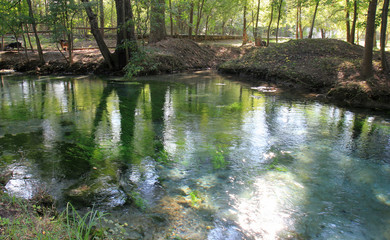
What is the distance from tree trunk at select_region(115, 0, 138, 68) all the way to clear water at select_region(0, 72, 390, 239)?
20.3 feet

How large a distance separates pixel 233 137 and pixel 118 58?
44.8 feet

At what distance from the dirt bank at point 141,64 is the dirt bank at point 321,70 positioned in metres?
2.91

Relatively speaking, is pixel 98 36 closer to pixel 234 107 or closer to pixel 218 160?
pixel 234 107

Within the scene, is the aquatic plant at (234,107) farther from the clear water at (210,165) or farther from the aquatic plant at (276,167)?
the aquatic plant at (276,167)

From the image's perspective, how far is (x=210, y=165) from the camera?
18.5ft

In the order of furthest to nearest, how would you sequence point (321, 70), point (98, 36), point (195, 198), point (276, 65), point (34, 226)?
point (98, 36), point (276, 65), point (321, 70), point (195, 198), point (34, 226)

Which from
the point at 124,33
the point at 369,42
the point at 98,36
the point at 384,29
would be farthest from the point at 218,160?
the point at 98,36

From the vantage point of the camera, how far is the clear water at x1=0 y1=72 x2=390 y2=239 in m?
3.93

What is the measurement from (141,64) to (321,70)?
1006 cm

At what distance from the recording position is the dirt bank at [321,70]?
10852 mm

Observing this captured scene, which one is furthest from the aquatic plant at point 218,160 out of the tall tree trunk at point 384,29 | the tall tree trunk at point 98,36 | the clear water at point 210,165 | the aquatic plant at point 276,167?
the tall tree trunk at point 98,36

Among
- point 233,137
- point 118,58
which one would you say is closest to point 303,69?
point 233,137

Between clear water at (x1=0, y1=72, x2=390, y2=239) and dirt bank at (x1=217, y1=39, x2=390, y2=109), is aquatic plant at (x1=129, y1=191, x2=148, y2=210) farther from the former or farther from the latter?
dirt bank at (x1=217, y1=39, x2=390, y2=109)

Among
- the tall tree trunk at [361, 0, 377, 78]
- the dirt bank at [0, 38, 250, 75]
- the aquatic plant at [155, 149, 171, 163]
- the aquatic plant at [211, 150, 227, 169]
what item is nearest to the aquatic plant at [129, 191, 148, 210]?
the aquatic plant at [155, 149, 171, 163]
